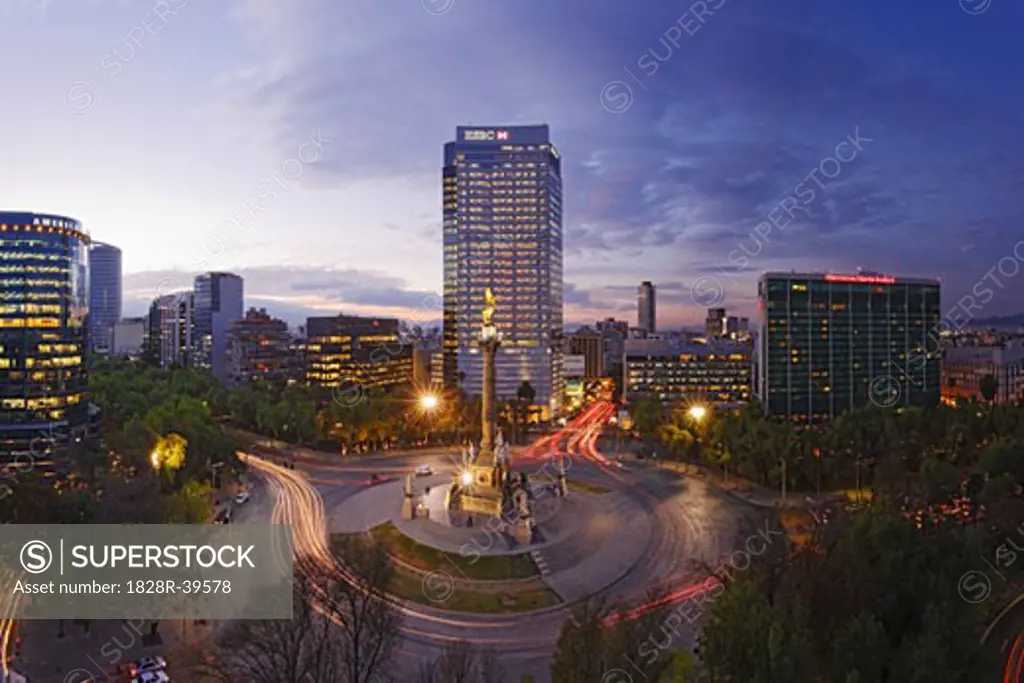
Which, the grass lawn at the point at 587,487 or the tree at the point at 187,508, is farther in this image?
the grass lawn at the point at 587,487

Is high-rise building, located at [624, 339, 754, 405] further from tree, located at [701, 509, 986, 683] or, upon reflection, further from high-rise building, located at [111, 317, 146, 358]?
high-rise building, located at [111, 317, 146, 358]

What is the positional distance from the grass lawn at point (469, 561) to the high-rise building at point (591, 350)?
12150 cm

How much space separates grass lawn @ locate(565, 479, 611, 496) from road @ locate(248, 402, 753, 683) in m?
1.36

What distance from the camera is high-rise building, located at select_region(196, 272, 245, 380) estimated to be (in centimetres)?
14900

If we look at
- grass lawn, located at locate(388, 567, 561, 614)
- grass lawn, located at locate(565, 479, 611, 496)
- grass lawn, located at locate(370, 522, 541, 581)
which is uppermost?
grass lawn, located at locate(565, 479, 611, 496)

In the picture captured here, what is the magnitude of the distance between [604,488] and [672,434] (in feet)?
42.0

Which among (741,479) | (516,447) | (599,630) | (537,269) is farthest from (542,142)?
(599,630)

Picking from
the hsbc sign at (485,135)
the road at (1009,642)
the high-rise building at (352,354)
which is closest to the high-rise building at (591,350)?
the high-rise building at (352,354)

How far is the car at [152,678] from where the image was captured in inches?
811

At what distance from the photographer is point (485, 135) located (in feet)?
326

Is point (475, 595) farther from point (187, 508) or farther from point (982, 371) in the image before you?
point (982, 371)

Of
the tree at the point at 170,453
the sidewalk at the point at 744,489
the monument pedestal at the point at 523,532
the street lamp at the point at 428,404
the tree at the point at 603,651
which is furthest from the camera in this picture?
the street lamp at the point at 428,404

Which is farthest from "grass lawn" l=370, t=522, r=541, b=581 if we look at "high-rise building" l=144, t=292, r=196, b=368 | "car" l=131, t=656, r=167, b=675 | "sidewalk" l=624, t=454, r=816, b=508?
"high-rise building" l=144, t=292, r=196, b=368

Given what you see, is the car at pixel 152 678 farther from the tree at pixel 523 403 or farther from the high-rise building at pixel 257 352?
the high-rise building at pixel 257 352
